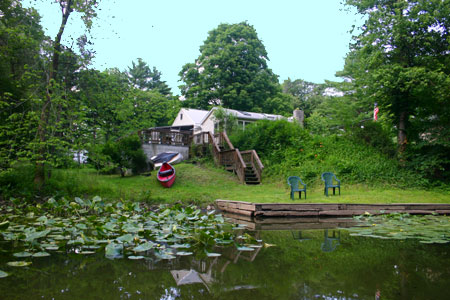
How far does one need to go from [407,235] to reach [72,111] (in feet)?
31.6

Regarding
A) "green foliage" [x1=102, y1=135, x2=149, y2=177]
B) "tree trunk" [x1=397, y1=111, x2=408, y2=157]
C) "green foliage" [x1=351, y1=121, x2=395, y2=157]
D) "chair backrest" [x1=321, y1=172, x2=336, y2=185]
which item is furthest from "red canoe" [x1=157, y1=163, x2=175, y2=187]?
"tree trunk" [x1=397, y1=111, x2=408, y2=157]

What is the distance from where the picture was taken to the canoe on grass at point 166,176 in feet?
38.6

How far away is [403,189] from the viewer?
461 inches

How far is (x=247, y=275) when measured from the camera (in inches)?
114

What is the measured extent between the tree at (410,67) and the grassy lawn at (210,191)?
3.17 m

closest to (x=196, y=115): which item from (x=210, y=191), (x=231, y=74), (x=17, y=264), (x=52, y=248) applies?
(x=231, y=74)

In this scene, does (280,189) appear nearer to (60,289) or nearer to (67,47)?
(67,47)

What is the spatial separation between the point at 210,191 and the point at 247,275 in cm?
834

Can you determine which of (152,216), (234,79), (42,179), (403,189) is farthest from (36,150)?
(234,79)

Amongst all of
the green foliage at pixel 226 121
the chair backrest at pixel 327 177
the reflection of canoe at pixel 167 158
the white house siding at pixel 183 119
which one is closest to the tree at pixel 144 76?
the white house siding at pixel 183 119

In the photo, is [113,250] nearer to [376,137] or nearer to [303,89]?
[376,137]

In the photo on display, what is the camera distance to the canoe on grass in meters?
11.8

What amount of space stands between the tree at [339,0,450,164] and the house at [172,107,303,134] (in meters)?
9.23

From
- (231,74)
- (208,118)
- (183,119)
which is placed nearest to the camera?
(208,118)
